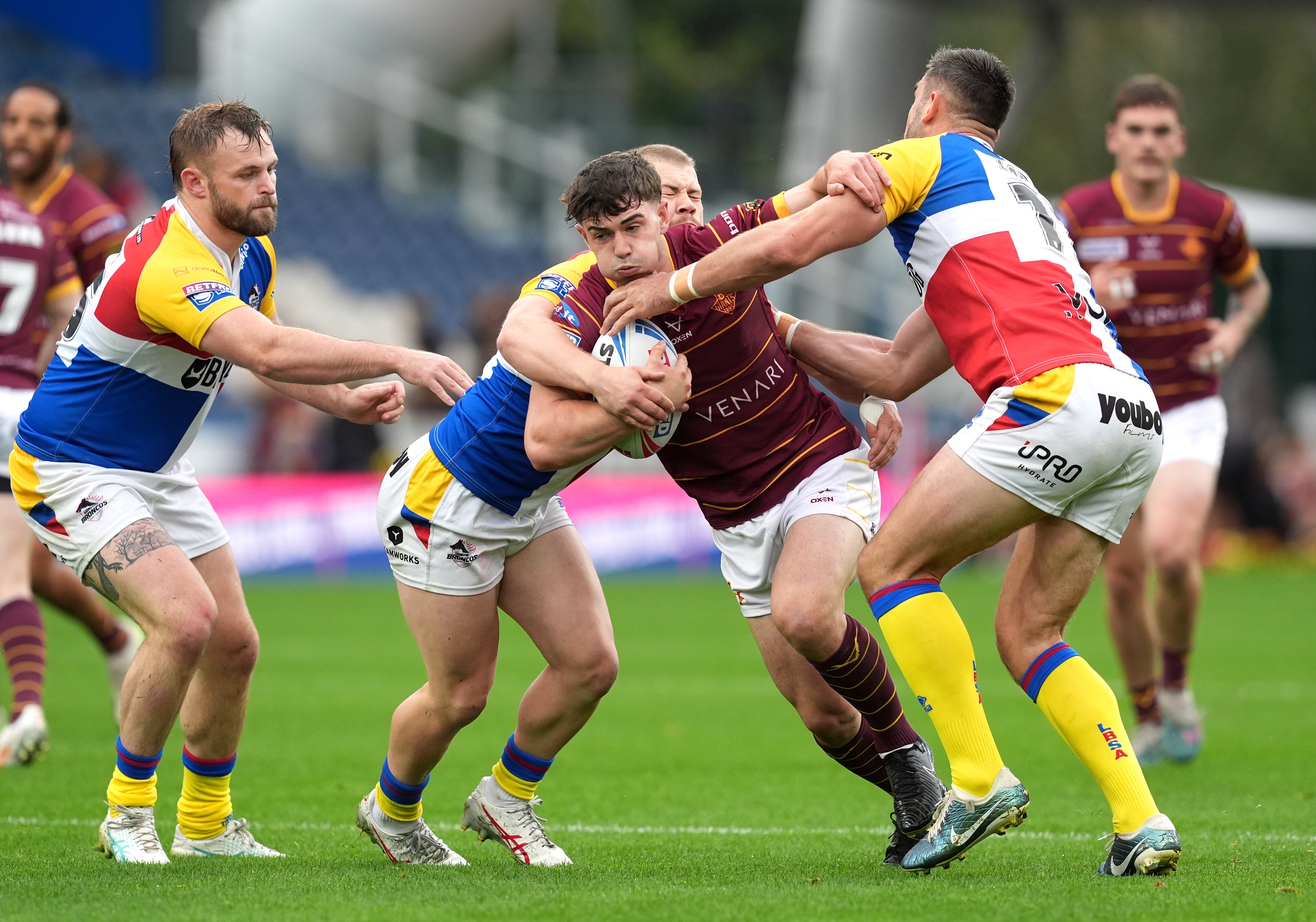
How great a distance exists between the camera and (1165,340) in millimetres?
8242

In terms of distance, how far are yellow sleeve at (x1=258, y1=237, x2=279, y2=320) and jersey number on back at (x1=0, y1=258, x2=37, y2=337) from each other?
2464 millimetres

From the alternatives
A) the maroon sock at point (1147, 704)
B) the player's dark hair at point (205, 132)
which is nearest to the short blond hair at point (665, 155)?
the player's dark hair at point (205, 132)

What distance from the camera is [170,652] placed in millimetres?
5289

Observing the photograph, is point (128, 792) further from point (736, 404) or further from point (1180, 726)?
point (1180, 726)

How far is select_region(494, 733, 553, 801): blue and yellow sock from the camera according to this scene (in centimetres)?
564

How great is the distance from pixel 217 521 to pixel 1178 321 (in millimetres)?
4942

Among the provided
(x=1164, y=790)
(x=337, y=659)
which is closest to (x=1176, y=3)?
(x=337, y=659)

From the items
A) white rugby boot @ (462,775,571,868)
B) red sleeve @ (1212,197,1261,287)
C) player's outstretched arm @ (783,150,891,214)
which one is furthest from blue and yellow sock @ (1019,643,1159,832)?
red sleeve @ (1212,197,1261,287)

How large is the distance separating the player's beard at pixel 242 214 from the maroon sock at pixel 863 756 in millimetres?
2544

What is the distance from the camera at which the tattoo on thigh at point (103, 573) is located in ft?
17.7

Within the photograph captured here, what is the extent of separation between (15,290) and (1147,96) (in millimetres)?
5683

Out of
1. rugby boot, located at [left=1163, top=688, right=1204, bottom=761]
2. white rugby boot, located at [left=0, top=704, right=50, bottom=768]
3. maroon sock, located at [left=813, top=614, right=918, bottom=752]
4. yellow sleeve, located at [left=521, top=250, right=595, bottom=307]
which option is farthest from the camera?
rugby boot, located at [left=1163, top=688, right=1204, bottom=761]

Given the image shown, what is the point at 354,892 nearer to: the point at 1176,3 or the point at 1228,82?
the point at 1176,3

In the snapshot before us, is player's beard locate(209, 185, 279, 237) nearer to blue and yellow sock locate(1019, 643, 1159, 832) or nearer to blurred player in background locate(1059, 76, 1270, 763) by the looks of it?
blue and yellow sock locate(1019, 643, 1159, 832)
